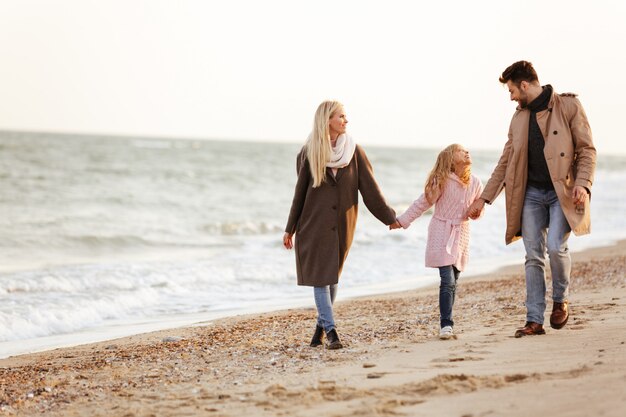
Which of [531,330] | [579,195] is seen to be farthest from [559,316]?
[579,195]

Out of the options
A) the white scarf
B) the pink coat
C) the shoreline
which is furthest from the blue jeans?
the shoreline

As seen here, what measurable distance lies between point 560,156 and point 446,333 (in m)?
1.54

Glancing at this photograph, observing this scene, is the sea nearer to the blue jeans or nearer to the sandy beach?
the sandy beach

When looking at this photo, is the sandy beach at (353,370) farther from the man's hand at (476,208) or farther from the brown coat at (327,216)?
the man's hand at (476,208)

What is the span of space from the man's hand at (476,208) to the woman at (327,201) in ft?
2.08

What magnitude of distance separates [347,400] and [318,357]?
1.42 metres

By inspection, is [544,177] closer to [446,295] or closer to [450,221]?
[450,221]

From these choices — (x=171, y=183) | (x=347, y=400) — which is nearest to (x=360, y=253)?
(x=347, y=400)

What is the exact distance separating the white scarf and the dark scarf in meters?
1.31

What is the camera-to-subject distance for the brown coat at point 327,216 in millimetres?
6297

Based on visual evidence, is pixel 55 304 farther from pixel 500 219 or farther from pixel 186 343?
pixel 500 219

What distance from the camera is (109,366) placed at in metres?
6.28

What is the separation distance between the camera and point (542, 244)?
6094 millimetres

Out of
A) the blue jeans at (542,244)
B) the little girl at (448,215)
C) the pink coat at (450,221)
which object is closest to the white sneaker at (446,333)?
the little girl at (448,215)
